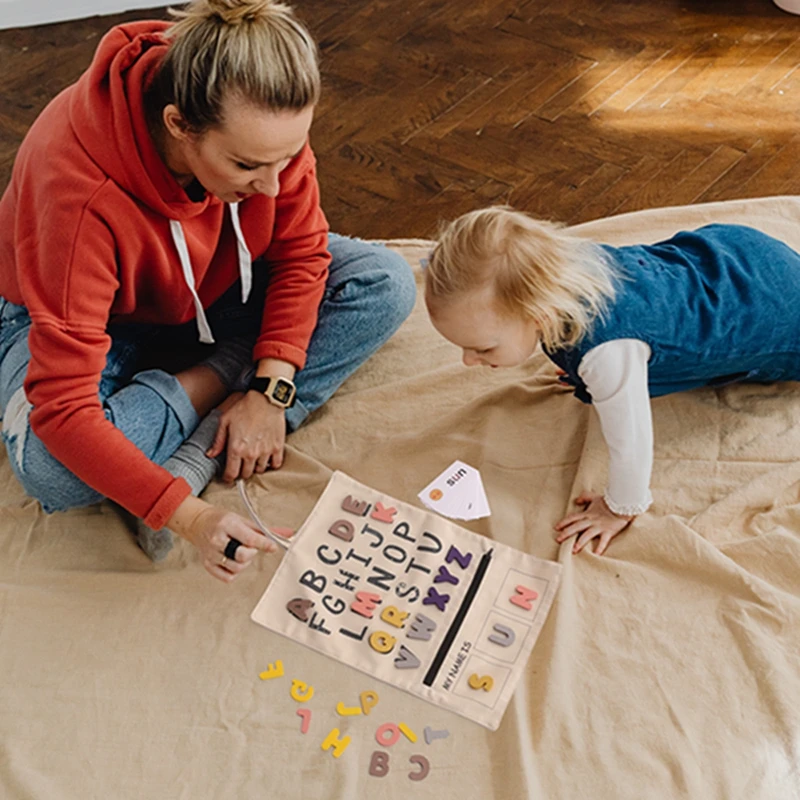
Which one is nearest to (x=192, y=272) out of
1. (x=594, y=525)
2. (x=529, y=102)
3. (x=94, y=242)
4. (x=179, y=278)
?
(x=179, y=278)

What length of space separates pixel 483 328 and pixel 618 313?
0.19 metres

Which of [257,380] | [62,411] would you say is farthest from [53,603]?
[257,380]

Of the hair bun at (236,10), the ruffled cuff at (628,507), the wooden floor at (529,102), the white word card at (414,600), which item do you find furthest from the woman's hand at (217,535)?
the wooden floor at (529,102)

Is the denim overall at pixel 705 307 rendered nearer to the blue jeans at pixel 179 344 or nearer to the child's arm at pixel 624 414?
the child's arm at pixel 624 414

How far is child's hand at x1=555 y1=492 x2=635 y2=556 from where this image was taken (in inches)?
55.0

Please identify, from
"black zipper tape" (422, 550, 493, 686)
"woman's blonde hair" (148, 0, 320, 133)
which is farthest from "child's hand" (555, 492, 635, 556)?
"woman's blonde hair" (148, 0, 320, 133)

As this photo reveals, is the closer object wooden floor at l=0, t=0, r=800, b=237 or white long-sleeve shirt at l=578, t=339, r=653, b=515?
white long-sleeve shirt at l=578, t=339, r=653, b=515

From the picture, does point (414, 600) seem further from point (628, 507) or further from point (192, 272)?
point (192, 272)

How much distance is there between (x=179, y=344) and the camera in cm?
168

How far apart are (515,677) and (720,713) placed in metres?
0.25

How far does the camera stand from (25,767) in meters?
1.24

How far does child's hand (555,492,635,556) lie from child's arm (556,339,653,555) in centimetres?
1

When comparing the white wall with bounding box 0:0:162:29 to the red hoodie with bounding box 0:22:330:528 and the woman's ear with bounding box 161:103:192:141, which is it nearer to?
the red hoodie with bounding box 0:22:330:528

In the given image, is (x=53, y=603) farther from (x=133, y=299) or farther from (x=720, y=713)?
(x=720, y=713)
